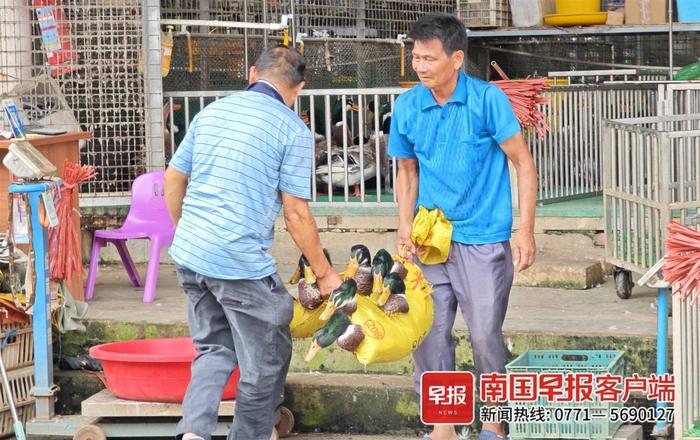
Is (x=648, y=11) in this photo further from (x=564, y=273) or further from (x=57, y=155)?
(x=57, y=155)

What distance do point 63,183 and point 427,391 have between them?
2511mm

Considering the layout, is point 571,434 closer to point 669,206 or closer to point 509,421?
point 509,421

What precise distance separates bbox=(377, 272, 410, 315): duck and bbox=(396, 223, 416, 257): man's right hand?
341mm

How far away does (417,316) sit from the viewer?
18.7 ft

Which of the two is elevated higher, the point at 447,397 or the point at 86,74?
the point at 86,74

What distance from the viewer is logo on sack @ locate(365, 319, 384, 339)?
548cm

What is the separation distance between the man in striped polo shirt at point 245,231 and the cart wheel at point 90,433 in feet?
3.51

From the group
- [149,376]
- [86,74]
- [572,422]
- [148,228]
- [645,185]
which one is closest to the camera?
[572,422]

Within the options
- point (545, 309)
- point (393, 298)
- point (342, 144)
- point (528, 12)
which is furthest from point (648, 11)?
point (393, 298)

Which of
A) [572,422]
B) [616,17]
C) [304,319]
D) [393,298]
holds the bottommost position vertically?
[572,422]

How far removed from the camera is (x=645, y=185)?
7684 millimetres

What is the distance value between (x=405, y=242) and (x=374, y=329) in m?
0.69

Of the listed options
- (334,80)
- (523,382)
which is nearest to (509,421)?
(523,382)

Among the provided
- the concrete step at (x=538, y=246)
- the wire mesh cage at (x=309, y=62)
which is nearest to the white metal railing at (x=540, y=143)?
the concrete step at (x=538, y=246)
